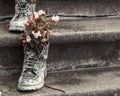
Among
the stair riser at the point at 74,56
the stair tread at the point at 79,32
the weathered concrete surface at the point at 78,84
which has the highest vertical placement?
the stair tread at the point at 79,32

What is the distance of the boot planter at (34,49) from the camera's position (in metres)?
1.52

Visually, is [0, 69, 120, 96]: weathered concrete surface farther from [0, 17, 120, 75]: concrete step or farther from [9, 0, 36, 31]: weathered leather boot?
[9, 0, 36, 31]: weathered leather boot

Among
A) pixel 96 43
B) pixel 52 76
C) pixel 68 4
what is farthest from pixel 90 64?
pixel 68 4

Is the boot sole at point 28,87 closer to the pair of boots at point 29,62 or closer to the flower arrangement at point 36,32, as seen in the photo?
the pair of boots at point 29,62

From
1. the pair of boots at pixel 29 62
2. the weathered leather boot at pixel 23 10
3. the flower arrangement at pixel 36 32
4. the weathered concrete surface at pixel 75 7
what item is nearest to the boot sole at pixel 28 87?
the pair of boots at pixel 29 62

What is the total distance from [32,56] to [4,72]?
24 centimetres

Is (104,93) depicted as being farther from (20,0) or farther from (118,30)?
(20,0)

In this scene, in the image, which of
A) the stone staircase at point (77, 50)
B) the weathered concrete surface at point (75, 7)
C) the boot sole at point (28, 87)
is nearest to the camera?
the boot sole at point (28, 87)

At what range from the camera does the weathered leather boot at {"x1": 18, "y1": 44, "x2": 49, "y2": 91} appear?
59.6 inches

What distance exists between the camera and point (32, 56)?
156cm

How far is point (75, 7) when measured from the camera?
1.95 meters

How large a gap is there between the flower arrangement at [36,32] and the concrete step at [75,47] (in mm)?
92

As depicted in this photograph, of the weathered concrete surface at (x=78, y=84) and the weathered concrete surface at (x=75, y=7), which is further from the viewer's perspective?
the weathered concrete surface at (x=75, y=7)

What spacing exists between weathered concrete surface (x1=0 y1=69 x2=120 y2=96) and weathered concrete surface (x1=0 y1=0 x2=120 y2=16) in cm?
40
